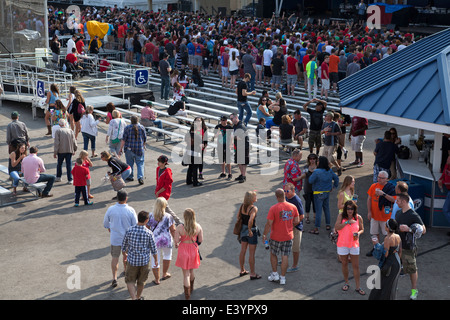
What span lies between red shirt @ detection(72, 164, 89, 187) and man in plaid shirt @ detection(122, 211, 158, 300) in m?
4.24

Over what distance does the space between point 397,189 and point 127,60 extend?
21899mm

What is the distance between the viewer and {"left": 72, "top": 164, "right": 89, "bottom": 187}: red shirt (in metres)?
12.7

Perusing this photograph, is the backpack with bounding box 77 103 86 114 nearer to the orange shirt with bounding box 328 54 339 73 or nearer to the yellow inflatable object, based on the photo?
the orange shirt with bounding box 328 54 339 73

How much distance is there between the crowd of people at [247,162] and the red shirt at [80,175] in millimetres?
27

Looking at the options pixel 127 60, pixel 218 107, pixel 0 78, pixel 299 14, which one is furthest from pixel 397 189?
pixel 299 14

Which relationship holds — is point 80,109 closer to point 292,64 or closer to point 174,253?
point 174,253

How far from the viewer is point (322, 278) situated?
9898 millimetres

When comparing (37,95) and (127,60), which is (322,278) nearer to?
(37,95)

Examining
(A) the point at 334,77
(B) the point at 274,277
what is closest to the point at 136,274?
(B) the point at 274,277

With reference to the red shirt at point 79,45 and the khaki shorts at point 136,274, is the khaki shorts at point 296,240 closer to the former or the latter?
the khaki shorts at point 136,274

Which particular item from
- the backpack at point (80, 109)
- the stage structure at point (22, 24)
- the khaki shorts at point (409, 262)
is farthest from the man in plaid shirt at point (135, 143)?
the stage structure at point (22, 24)

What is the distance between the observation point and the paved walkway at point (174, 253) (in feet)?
30.9

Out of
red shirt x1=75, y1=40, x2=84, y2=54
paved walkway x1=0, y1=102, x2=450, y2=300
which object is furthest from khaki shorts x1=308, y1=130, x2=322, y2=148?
red shirt x1=75, y1=40, x2=84, y2=54
